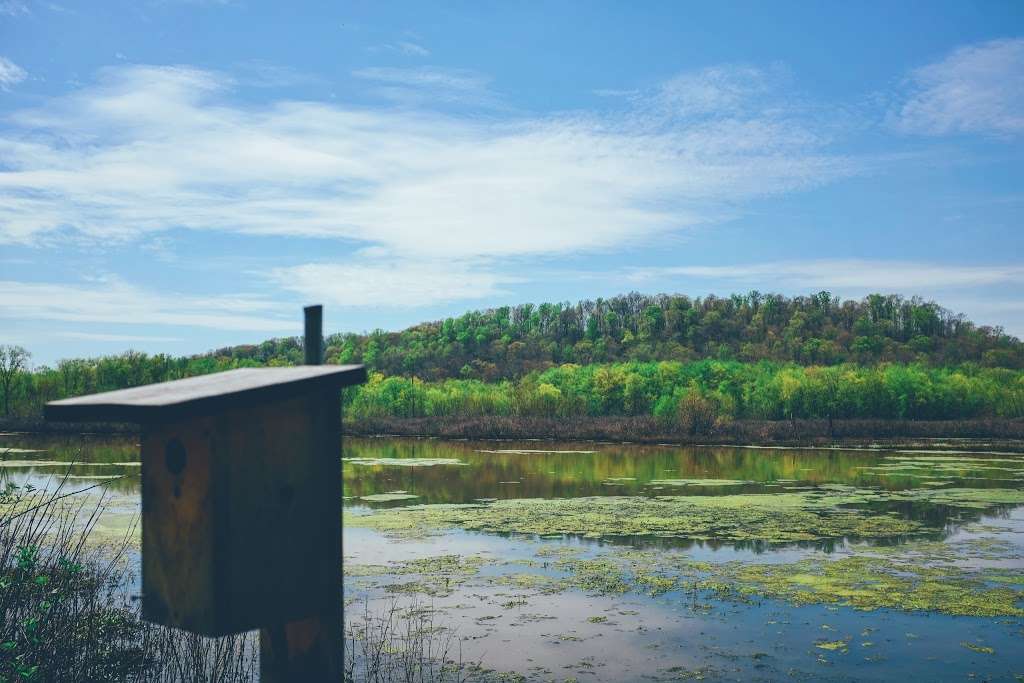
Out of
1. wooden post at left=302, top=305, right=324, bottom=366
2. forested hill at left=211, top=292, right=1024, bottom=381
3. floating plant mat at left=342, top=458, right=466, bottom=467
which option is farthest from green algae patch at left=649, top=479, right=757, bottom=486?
forested hill at left=211, top=292, right=1024, bottom=381

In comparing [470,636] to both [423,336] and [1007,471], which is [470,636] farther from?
[423,336]

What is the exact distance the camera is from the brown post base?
3.10 metres

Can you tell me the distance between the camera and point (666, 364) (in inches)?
1996

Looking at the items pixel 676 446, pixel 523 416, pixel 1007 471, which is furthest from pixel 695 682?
pixel 523 416

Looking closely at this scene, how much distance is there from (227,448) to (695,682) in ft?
11.6

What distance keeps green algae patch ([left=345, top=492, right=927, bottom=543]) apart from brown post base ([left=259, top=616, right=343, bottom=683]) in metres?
7.29

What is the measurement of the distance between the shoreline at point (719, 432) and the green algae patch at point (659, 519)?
14027mm

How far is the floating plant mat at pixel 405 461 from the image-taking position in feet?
67.7

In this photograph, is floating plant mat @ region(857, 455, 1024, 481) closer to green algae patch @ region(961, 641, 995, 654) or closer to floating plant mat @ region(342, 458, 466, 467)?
floating plant mat @ region(342, 458, 466, 467)

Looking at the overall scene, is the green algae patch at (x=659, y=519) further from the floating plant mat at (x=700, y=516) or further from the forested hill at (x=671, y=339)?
the forested hill at (x=671, y=339)

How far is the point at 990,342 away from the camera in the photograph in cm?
6644

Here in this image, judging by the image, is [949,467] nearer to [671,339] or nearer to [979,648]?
[979,648]

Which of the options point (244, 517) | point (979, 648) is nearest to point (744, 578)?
point (979, 648)

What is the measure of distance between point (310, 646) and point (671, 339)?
73.7 meters
